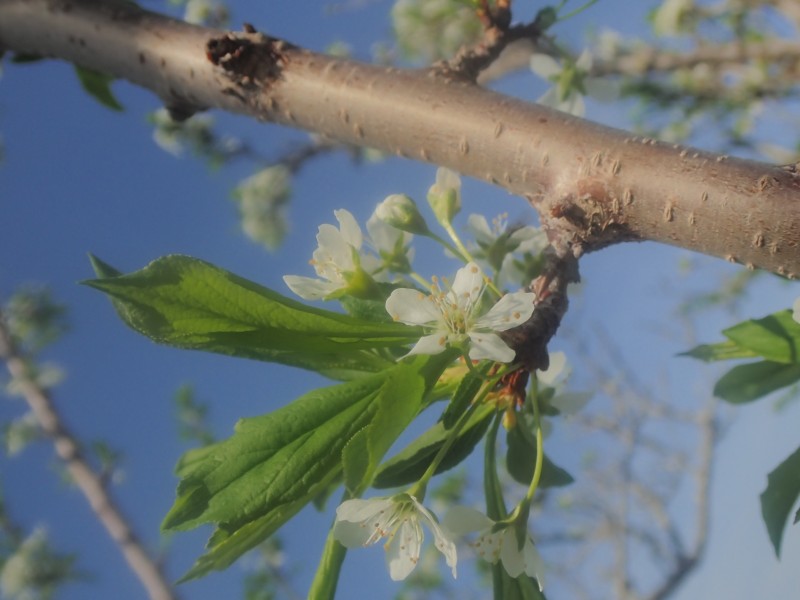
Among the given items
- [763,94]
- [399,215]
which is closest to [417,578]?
[763,94]

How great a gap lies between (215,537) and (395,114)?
56 cm

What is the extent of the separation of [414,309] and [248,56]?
1.67ft

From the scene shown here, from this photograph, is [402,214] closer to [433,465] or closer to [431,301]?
[431,301]

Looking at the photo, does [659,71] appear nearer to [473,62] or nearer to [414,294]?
[473,62]

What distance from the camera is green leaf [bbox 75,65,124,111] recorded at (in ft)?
4.84

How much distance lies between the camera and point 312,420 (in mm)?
746

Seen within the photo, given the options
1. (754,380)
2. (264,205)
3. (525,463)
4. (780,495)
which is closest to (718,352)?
(754,380)

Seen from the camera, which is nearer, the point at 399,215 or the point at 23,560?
the point at 399,215

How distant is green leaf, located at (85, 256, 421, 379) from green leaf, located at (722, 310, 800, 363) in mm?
387

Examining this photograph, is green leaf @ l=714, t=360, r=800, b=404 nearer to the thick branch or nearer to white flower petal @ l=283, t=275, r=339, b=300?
white flower petal @ l=283, t=275, r=339, b=300

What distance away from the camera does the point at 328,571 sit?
2.73ft

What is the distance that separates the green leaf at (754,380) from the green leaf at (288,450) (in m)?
0.45

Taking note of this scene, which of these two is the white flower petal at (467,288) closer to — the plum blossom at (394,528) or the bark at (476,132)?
the bark at (476,132)

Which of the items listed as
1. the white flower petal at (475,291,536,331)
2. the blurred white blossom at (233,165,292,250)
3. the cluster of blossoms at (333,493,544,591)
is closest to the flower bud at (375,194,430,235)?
the white flower petal at (475,291,536,331)
